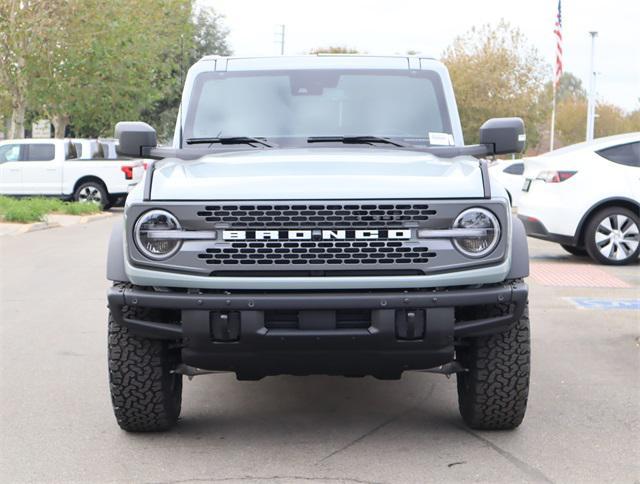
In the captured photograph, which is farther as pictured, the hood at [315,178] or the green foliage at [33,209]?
the green foliage at [33,209]

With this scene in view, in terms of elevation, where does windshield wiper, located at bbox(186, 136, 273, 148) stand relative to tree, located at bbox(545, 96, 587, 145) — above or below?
below

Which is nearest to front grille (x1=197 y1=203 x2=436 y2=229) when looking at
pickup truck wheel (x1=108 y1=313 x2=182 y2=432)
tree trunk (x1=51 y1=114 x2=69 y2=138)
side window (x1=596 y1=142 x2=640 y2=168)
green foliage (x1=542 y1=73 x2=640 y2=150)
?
pickup truck wheel (x1=108 y1=313 x2=182 y2=432)

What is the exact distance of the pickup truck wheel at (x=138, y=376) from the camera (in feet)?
17.3

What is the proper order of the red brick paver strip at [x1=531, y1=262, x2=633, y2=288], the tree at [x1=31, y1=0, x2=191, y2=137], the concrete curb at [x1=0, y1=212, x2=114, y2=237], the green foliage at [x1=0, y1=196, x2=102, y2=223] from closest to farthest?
the red brick paver strip at [x1=531, y1=262, x2=633, y2=288], the concrete curb at [x1=0, y1=212, x2=114, y2=237], the green foliage at [x1=0, y1=196, x2=102, y2=223], the tree at [x1=31, y1=0, x2=191, y2=137]

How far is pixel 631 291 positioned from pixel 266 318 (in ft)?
24.5

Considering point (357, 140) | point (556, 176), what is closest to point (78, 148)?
point (556, 176)

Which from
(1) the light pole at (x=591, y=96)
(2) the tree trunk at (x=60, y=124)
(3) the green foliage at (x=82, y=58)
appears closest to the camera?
(3) the green foliage at (x=82, y=58)

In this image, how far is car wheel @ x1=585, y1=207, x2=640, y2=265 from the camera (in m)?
13.7

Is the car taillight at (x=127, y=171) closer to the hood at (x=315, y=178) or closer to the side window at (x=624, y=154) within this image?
the side window at (x=624, y=154)

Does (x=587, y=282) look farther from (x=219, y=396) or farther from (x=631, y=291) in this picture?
(x=219, y=396)

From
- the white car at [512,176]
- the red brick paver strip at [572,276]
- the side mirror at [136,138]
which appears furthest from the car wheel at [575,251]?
the side mirror at [136,138]

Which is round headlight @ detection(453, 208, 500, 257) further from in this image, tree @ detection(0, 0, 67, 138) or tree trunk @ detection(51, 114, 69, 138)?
tree trunk @ detection(51, 114, 69, 138)

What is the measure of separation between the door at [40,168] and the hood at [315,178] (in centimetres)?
2214

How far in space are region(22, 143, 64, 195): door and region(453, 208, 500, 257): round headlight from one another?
23.1 metres
